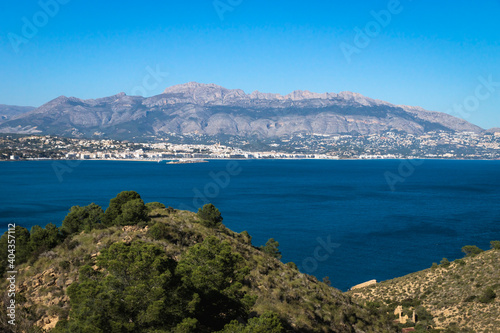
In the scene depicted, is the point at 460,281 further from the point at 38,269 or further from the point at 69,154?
the point at 69,154

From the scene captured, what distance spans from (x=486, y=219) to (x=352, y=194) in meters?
31.8

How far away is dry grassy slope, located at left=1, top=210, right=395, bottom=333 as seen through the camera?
14.5m

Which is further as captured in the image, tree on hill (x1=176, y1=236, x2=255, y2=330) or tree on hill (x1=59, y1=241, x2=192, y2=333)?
tree on hill (x1=176, y1=236, x2=255, y2=330)

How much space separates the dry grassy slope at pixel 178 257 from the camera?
572 inches

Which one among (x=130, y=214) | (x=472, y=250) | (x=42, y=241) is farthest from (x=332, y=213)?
(x=42, y=241)

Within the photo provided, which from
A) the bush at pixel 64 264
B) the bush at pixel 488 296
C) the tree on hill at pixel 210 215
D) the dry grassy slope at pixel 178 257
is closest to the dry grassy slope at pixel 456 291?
the bush at pixel 488 296

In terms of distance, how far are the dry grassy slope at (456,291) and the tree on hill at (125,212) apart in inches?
695

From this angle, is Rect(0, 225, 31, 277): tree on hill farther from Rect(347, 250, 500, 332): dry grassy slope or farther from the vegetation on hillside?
Rect(347, 250, 500, 332): dry grassy slope

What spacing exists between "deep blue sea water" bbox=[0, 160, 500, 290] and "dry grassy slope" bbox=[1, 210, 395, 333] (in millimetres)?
16674

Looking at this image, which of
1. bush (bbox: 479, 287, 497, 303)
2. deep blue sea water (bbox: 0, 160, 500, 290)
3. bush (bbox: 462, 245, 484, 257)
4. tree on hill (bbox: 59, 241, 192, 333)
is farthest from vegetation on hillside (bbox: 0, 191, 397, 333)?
deep blue sea water (bbox: 0, 160, 500, 290)

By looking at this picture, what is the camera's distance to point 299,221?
62.0 m

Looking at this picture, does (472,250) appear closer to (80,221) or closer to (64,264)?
(80,221)

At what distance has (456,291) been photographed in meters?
27.2

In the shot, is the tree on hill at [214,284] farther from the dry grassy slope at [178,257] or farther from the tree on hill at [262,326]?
the dry grassy slope at [178,257]
